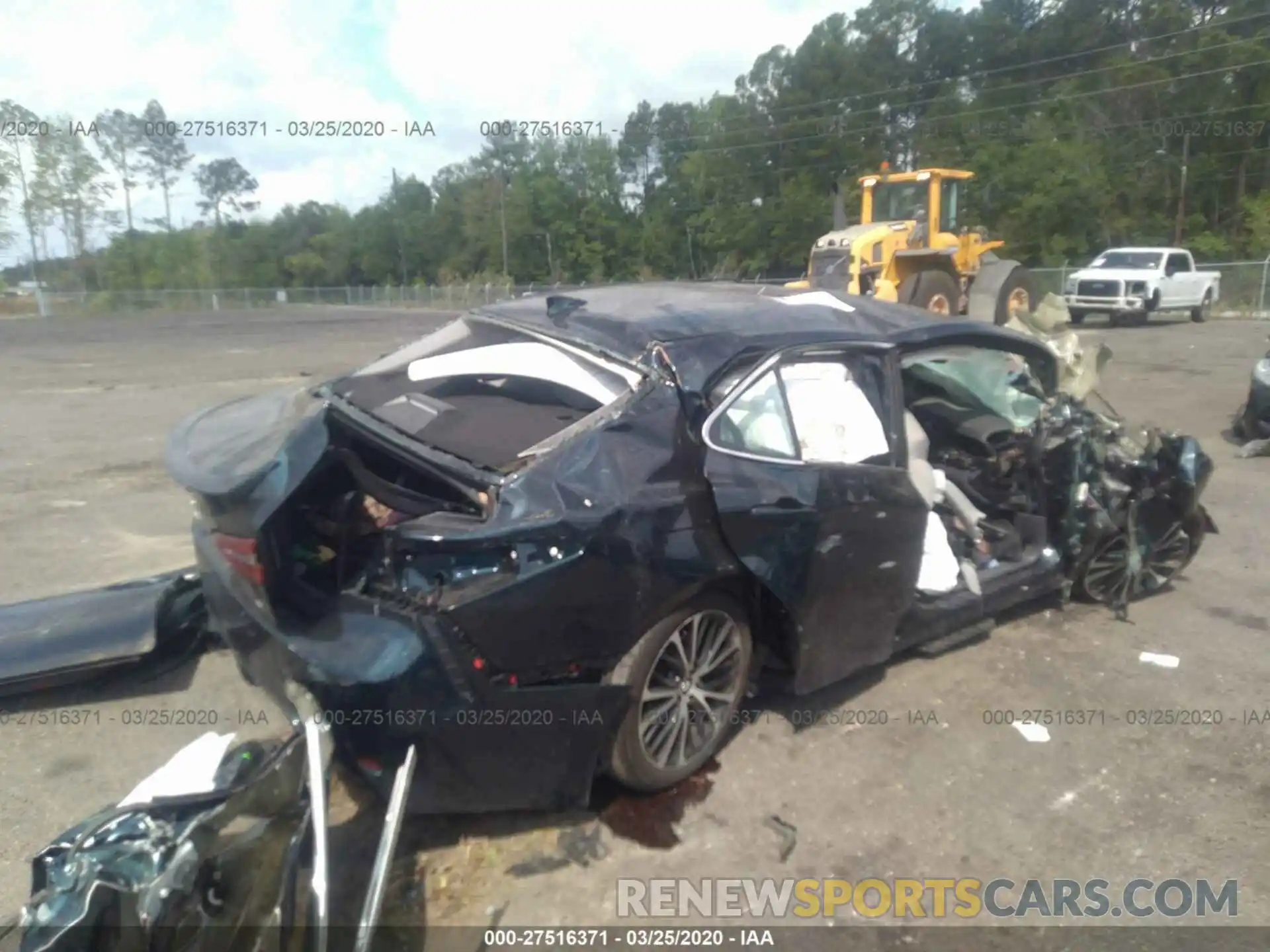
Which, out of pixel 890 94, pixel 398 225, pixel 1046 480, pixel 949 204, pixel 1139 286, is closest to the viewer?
pixel 1046 480

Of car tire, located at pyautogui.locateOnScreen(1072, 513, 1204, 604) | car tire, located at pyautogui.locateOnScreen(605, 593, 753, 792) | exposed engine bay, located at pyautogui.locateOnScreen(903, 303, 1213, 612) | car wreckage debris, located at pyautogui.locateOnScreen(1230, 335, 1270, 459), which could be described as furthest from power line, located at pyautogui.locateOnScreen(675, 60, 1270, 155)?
car tire, located at pyautogui.locateOnScreen(605, 593, 753, 792)

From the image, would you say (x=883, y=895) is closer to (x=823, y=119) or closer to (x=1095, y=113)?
(x=1095, y=113)

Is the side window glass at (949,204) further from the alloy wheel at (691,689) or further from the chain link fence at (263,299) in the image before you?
the alloy wheel at (691,689)

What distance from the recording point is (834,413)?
3.79 m

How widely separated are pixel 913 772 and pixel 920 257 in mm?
14581

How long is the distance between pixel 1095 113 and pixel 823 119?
50.6 ft

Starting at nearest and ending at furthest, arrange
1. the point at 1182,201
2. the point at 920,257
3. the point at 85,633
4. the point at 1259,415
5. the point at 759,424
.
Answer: the point at 759,424, the point at 85,633, the point at 1259,415, the point at 920,257, the point at 1182,201

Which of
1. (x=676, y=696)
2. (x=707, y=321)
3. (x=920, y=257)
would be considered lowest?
(x=676, y=696)

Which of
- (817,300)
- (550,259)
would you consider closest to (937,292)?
(817,300)

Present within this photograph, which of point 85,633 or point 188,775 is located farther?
point 85,633

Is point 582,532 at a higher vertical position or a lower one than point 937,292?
lower

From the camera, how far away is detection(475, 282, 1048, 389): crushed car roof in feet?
11.6

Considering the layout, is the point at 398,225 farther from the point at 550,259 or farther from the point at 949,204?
the point at 949,204

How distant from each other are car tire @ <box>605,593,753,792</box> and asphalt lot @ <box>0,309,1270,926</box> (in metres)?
0.14
